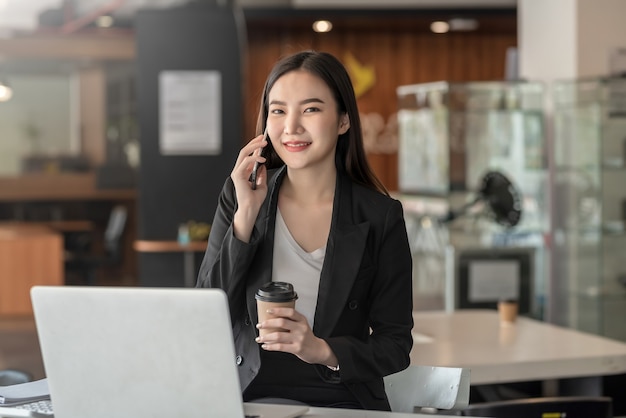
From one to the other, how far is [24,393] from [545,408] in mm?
1394

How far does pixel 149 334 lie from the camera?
5.96 ft

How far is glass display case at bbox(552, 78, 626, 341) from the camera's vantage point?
608cm

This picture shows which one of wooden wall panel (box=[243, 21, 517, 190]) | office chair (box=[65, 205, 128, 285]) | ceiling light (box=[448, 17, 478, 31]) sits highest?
ceiling light (box=[448, 17, 478, 31])

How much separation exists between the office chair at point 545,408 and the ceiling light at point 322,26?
8.59 meters

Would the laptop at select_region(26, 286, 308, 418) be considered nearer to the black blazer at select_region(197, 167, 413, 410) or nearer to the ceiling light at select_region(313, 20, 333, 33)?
the black blazer at select_region(197, 167, 413, 410)

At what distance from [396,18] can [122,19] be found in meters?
4.21

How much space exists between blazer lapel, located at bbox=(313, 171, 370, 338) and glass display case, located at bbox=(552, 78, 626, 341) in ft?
13.0

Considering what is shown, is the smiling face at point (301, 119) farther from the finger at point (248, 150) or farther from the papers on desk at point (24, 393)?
the papers on desk at point (24, 393)

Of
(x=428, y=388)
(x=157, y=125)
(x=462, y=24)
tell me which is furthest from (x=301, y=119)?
(x=462, y=24)

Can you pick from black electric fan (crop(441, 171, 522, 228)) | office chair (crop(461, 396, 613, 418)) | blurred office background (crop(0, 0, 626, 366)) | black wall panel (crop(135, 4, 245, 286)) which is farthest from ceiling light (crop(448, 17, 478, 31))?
office chair (crop(461, 396, 613, 418))

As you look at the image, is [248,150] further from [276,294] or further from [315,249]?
[276,294]

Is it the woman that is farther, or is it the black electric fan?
the black electric fan

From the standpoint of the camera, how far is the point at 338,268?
95.9 inches

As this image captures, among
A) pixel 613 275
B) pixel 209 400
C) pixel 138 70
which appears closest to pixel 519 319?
pixel 613 275
